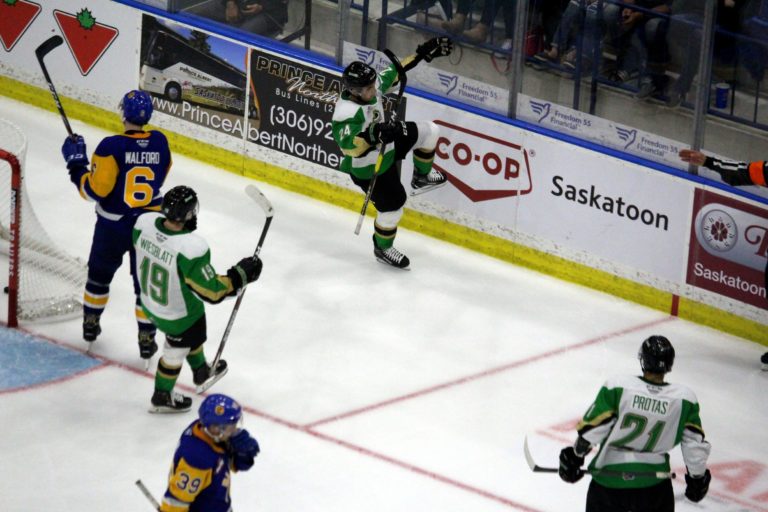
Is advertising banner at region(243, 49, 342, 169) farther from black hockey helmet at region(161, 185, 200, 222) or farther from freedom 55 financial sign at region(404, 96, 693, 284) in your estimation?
black hockey helmet at region(161, 185, 200, 222)

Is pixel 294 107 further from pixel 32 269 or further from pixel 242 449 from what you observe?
pixel 242 449

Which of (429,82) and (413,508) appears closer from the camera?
(413,508)

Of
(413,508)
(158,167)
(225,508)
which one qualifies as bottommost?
(413,508)

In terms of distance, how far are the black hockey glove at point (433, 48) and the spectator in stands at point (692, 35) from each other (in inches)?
54.3

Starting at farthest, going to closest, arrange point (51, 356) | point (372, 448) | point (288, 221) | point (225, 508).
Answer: point (288, 221)
point (51, 356)
point (372, 448)
point (225, 508)

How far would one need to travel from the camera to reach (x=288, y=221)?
10172mm

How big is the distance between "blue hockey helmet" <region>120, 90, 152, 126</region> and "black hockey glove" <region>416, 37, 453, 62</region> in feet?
7.70

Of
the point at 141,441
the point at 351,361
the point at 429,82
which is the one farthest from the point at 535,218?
the point at 141,441

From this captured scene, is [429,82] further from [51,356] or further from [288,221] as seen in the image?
[51,356]

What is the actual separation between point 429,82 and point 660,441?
15.6ft

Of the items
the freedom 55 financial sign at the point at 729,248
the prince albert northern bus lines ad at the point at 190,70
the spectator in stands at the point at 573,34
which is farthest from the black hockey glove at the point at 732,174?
the prince albert northern bus lines ad at the point at 190,70

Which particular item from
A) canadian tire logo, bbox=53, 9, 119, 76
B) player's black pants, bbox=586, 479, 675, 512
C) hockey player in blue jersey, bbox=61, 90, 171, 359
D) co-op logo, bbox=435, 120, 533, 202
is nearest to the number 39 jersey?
hockey player in blue jersey, bbox=61, 90, 171, 359

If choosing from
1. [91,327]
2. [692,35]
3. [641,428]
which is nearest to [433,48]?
[692,35]

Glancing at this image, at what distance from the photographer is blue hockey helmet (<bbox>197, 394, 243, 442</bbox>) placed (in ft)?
17.7
